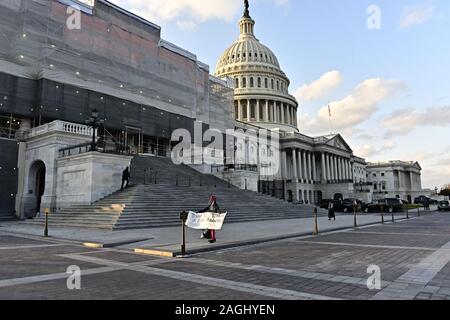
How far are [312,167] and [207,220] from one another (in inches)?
3202

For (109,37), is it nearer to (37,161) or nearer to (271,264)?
(37,161)

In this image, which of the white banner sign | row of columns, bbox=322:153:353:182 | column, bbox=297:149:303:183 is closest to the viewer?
the white banner sign

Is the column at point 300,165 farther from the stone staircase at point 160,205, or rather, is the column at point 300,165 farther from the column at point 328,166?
the stone staircase at point 160,205

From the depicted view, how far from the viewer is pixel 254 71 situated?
102062 mm

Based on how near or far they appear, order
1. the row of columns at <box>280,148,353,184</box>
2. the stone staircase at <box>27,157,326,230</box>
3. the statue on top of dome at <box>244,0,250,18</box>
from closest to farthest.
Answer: the stone staircase at <box>27,157,326,230</box> < the row of columns at <box>280,148,353,184</box> < the statue on top of dome at <box>244,0,250,18</box>

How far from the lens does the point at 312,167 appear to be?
3588 inches

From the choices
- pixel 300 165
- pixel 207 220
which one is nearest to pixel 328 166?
pixel 300 165

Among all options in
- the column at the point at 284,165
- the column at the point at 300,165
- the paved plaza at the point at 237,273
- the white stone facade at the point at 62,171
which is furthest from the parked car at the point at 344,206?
the column at the point at 300,165

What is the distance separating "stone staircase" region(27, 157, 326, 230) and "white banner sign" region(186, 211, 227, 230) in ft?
19.8

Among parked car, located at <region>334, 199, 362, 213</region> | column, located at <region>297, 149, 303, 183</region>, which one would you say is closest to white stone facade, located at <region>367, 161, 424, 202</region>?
column, located at <region>297, 149, 303, 183</region>

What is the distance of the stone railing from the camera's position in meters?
26.6

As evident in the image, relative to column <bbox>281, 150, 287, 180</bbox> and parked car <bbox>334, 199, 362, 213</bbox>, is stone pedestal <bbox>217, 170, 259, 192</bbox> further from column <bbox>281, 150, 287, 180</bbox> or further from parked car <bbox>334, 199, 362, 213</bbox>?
column <bbox>281, 150, 287, 180</bbox>

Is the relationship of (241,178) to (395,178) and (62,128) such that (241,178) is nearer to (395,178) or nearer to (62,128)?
(62,128)
